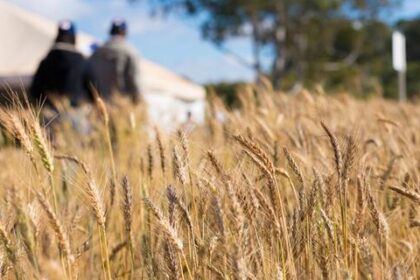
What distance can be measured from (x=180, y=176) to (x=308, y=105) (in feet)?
8.16

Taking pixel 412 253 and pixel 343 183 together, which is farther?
pixel 412 253

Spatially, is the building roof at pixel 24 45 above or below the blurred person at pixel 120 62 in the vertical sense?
above

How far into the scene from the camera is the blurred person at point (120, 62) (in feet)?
18.6

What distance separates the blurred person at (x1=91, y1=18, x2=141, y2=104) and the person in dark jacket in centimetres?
18

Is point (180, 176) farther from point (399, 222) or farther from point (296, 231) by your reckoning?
point (399, 222)

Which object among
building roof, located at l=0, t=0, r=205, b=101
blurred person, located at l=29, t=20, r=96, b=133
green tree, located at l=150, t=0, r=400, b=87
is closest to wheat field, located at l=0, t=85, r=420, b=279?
blurred person, located at l=29, t=20, r=96, b=133

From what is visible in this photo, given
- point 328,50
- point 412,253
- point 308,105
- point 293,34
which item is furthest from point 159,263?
point 328,50

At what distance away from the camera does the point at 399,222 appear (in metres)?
1.77

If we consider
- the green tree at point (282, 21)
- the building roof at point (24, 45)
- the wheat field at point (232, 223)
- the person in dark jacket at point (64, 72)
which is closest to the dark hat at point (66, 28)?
the person in dark jacket at point (64, 72)

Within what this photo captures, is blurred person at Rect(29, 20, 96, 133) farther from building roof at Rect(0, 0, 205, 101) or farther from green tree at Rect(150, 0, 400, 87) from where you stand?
green tree at Rect(150, 0, 400, 87)

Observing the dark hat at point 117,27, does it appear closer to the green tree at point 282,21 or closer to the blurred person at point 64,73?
the blurred person at point 64,73

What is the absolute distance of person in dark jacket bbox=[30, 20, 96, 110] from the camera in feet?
17.8

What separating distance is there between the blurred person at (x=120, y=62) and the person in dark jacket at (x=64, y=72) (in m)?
0.18

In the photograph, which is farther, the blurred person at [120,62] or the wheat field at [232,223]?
the blurred person at [120,62]
